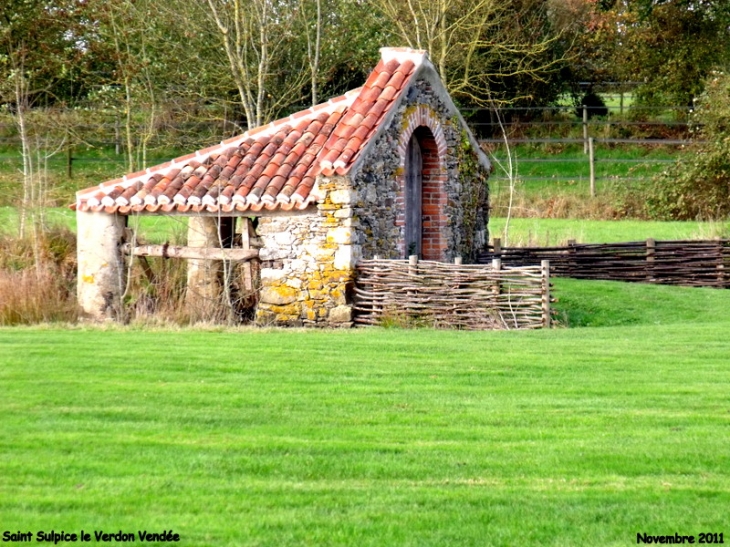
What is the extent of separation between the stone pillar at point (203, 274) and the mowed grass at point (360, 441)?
4302 millimetres

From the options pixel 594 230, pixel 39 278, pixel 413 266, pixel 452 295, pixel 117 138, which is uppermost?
pixel 117 138

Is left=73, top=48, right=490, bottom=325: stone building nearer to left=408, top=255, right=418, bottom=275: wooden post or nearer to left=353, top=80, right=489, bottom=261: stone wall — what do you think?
left=353, top=80, right=489, bottom=261: stone wall

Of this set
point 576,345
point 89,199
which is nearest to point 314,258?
point 89,199

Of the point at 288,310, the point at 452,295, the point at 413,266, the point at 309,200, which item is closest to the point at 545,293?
the point at 452,295

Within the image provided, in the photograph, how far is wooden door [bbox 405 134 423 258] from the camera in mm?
18594

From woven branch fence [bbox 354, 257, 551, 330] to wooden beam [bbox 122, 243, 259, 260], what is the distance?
181cm

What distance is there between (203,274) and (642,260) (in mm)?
10172

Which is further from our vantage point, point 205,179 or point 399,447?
point 205,179

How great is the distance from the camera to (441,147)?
62.6ft

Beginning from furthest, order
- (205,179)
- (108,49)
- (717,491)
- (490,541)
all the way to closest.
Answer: (108,49), (205,179), (717,491), (490,541)

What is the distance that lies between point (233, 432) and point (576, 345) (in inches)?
230

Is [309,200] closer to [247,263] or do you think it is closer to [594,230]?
[247,263]

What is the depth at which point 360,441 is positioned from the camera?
24.3 feet

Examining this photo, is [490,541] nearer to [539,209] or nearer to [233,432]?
[233,432]
